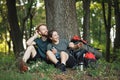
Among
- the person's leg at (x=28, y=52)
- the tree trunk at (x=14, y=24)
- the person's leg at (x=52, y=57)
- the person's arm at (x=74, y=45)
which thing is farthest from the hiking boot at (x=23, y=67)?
the tree trunk at (x=14, y=24)

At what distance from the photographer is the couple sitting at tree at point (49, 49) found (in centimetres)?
1021

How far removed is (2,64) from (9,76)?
A: 9.43ft

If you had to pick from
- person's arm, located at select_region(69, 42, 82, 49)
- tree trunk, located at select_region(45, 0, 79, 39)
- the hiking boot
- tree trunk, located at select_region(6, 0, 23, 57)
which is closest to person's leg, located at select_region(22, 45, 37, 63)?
the hiking boot

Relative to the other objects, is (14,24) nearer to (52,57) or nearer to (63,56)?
(52,57)

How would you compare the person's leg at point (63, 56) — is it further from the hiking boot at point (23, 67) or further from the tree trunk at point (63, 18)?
the tree trunk at point (63, 18)

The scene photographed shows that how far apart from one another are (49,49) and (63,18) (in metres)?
1.79

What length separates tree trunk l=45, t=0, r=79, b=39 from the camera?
11.8 m

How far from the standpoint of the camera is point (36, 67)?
33.4 feet

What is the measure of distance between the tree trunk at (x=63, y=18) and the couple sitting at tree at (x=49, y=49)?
36.9 inches

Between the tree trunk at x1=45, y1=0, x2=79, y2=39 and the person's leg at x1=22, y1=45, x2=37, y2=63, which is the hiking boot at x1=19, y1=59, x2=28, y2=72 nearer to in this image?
the person's leg at x1=22, y1=45, x2=37, y2=63

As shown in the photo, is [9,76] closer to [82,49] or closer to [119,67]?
[82,49]

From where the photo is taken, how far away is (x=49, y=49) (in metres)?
10.4

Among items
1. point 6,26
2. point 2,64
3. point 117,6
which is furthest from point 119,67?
point 6,26

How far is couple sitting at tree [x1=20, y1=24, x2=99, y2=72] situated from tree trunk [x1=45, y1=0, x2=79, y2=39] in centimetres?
94
